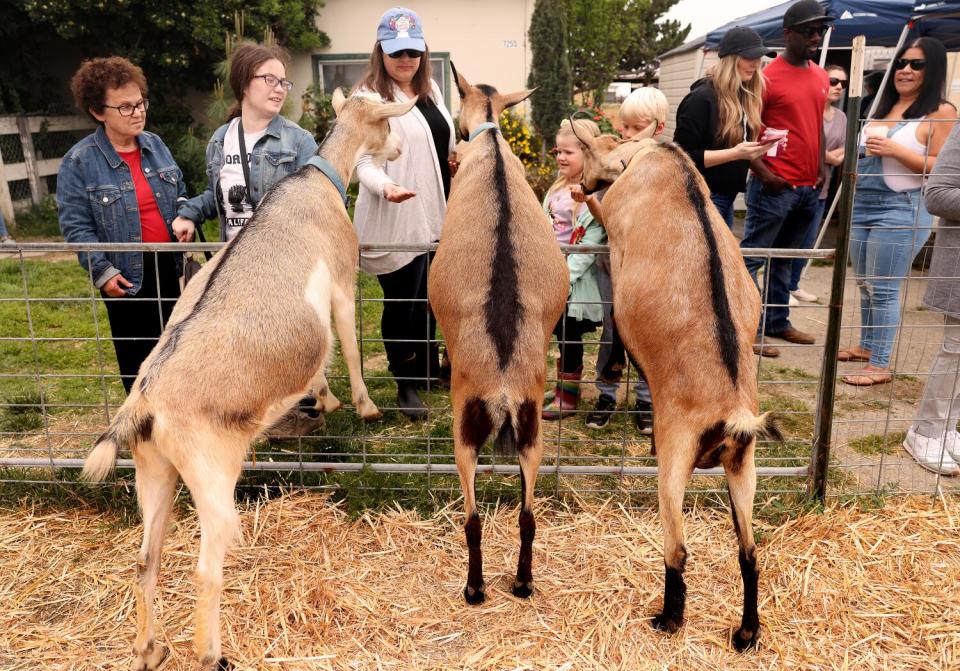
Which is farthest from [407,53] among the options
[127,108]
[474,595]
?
[474,595]

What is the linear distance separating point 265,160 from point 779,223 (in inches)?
172

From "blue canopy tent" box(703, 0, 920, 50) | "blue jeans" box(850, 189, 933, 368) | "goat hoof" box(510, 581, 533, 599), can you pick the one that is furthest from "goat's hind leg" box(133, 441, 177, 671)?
"blue canopy tent" box(703, 0, 920, 50)

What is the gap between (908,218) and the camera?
17.9ft

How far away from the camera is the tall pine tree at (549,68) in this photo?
14.5 m

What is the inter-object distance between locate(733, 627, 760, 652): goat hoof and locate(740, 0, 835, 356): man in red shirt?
3036 mm

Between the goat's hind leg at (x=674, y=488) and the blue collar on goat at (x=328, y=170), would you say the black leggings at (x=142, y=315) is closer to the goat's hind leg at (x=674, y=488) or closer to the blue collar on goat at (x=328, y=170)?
the blue collar on goat at (x=328, y=170)

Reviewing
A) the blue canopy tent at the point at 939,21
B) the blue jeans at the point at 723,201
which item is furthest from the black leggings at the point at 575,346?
the blue canopy tent at the point at 939,21

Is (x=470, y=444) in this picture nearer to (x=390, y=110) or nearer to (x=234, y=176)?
(x=390, y=110)

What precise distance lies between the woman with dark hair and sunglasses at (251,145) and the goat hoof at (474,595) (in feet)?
4.72

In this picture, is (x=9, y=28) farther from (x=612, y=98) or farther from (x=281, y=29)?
(x=612, y=98)

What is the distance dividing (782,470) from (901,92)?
3.28m

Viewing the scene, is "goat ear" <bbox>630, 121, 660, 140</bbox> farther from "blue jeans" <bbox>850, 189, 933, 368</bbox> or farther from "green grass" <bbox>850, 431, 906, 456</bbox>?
"green grass" <bbox>850, 431, 906, 456</bbox>

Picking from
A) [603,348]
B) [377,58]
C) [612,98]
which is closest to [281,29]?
[377,58]

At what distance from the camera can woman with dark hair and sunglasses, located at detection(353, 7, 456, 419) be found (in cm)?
425
